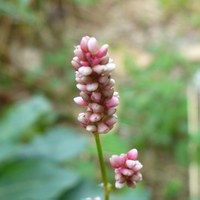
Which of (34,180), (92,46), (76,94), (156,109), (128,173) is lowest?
Answer: (128,173)

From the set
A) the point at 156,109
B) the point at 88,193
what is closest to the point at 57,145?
the point at 88,193

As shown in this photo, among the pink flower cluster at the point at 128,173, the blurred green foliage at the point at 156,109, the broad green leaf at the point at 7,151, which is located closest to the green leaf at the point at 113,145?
the blurred green foliage at the point at 156,109

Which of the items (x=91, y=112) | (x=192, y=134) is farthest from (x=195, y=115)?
(x=91, y=112)

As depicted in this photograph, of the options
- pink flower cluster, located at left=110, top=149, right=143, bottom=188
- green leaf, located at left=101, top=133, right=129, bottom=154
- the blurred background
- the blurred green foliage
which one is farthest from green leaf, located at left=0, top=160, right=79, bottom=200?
pink flower cluster, located at left=110, top=149, right=143, bottom=188

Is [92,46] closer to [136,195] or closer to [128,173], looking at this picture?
[128,173]

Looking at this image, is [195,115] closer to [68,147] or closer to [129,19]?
[68,147]

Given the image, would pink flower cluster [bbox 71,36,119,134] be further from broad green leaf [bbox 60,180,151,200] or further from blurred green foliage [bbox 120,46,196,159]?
blurred green foliage [bbox 120,46,196,159]
